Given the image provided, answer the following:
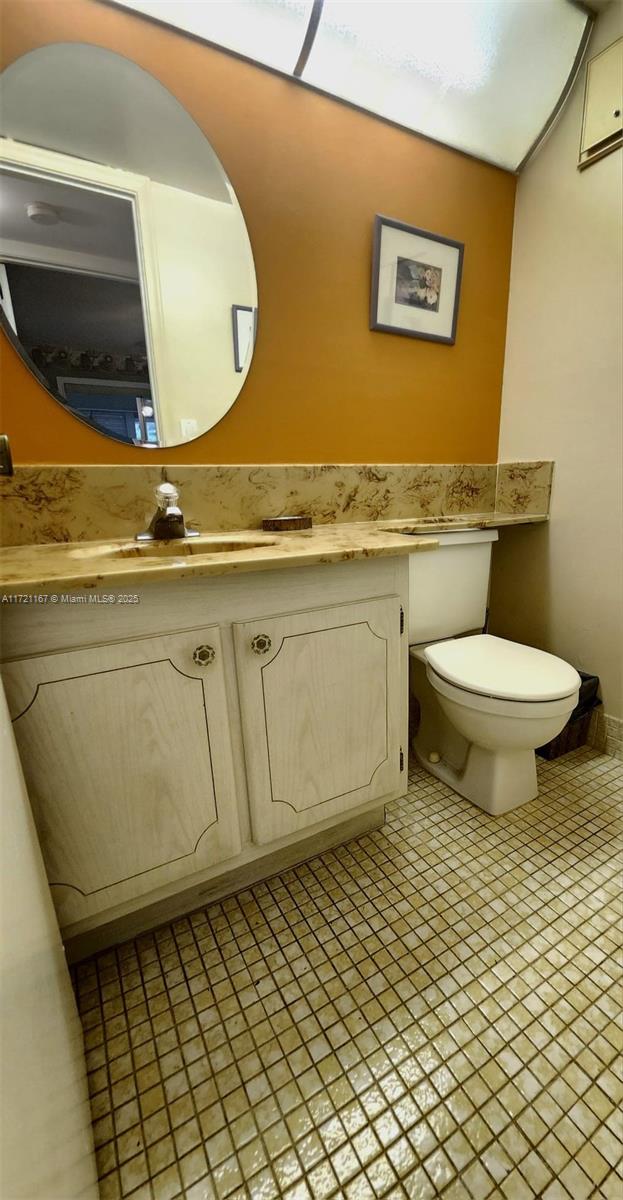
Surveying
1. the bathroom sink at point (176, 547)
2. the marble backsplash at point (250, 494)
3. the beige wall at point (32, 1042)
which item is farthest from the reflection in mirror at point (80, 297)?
the beige wall at point (32, 1042)

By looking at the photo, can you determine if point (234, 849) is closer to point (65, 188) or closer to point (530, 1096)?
point (530, 1096)

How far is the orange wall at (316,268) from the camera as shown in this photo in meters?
1.08

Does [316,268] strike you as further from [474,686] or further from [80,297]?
[474,686]

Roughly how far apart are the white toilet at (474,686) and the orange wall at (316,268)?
0.47m

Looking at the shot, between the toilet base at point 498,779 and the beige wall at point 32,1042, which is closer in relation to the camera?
the beige wall at point 32,1042

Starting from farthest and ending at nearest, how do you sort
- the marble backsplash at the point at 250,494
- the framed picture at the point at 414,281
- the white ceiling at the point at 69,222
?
the framed picture at the point at 414,281, the marble backsplash at the point at 250,494, the white ceiling at the point at 69,222

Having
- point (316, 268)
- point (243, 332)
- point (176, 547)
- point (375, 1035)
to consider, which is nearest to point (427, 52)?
point (316, 268)

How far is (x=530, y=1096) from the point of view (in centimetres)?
74

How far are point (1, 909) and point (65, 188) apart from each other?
1.40 meters

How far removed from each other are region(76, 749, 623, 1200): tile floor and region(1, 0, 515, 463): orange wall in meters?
1.20

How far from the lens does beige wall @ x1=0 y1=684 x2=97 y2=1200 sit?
1.08 feet

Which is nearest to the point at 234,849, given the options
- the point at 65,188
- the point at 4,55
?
the point at 65,188

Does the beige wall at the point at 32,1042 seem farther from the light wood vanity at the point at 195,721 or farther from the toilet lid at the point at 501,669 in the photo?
the toilet lid at the point at 501,669

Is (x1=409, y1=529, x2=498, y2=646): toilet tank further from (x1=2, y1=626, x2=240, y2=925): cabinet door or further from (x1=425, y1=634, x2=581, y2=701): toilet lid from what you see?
(x1=2, y1=626, x2=240, y2=925): cabinet door
